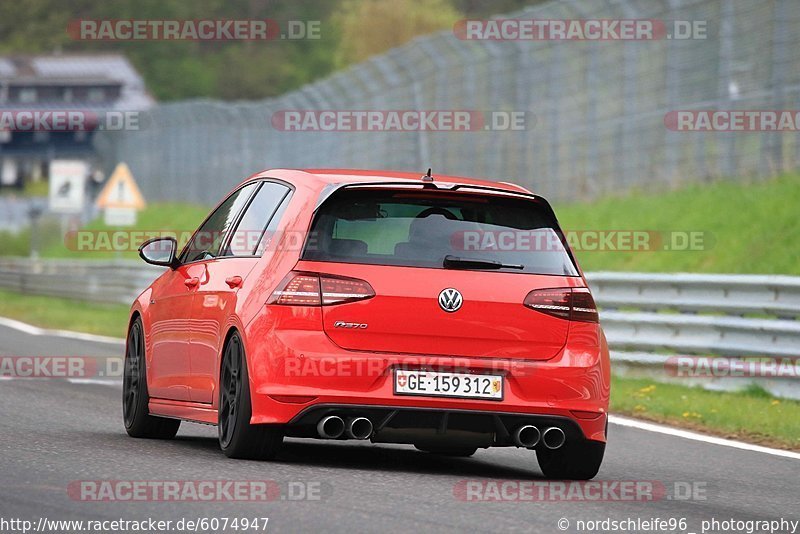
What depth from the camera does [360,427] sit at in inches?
331

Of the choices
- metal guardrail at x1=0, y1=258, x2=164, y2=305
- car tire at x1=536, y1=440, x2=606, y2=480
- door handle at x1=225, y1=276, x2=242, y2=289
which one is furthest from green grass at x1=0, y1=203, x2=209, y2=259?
car tire at x1=536, y1=440, x2=606, y2=480

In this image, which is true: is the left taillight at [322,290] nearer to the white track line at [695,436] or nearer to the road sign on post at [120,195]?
the white track line at [695,436]

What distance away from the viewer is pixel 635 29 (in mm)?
23562

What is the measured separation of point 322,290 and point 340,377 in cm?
42

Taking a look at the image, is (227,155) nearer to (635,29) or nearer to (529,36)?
(529,36)

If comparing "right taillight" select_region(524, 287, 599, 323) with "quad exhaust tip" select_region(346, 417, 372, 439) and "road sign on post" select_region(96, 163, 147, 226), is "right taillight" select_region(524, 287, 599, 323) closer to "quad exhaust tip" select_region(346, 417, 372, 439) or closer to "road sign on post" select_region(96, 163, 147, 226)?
"quad exhaust tip" select_region(346, 417, 372, 439)

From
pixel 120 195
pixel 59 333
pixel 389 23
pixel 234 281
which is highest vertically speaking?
pixel 389 23

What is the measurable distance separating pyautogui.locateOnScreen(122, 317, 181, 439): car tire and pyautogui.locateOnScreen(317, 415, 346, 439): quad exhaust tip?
227 cm

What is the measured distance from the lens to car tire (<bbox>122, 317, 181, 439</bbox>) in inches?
414

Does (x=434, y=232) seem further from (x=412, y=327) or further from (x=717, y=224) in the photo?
(x=717, y=224)

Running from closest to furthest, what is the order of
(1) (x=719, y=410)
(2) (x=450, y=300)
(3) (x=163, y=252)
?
(2) (x=450, y=300), (3) (x=163, y=252), (1) (x=719, y=410)

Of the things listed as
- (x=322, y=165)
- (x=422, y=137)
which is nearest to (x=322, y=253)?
(x=422, y=137)

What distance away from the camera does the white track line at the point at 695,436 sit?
11094 millimetres

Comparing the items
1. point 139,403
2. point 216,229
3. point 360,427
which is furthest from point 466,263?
point 139,403
